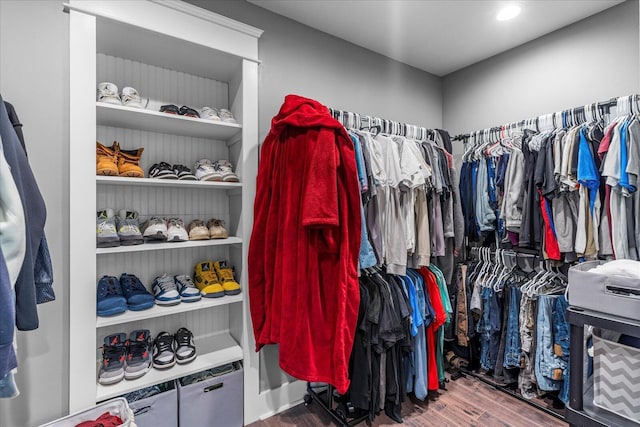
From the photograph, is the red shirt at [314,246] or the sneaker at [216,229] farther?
the sneaker at [216,229]

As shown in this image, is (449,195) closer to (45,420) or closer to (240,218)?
(240,218)

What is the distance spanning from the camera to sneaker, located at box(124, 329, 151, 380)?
4.83 feet

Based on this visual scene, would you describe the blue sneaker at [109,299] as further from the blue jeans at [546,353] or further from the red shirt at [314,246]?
the blue jeans at [546,353]

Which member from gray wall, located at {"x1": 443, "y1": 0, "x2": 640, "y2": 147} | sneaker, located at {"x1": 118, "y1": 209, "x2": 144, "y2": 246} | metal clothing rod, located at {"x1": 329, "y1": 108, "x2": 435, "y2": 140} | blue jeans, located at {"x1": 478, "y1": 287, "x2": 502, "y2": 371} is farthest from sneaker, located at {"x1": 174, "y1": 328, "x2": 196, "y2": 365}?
gray wall, located at {"x1": 443, "y1": 0, "x2": 640, "y2": 147}

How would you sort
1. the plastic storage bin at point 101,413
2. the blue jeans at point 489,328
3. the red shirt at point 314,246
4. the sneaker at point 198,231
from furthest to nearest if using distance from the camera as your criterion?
the blue jeans at point 489,328 → the sneaker at point 198,231 → the red shirt at point 314,246 → the plastic storage bin at point 101,413

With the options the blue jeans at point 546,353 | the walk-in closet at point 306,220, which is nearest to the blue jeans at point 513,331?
the walk-in closet at point 306,220

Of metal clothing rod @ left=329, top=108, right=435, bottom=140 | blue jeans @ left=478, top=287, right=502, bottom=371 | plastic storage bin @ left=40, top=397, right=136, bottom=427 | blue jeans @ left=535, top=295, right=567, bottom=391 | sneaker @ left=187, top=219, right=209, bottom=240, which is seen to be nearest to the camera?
plastic storage bin @ left=40, top=397, right=136, bottom=427

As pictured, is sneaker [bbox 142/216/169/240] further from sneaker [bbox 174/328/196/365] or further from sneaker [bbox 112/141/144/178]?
sneaker [bbox 174/328/196/365]

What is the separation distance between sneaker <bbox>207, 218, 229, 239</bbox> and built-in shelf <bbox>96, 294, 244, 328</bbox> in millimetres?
348

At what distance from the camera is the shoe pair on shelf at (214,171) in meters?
1.70

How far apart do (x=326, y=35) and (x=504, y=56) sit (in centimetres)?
152

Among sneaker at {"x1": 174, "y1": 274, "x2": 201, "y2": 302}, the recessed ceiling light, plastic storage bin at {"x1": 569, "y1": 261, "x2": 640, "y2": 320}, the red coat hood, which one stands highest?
the recessed ceiling light

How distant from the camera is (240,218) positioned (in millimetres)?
1802

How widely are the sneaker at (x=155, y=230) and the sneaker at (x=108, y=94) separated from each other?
→ 1.95 ft
